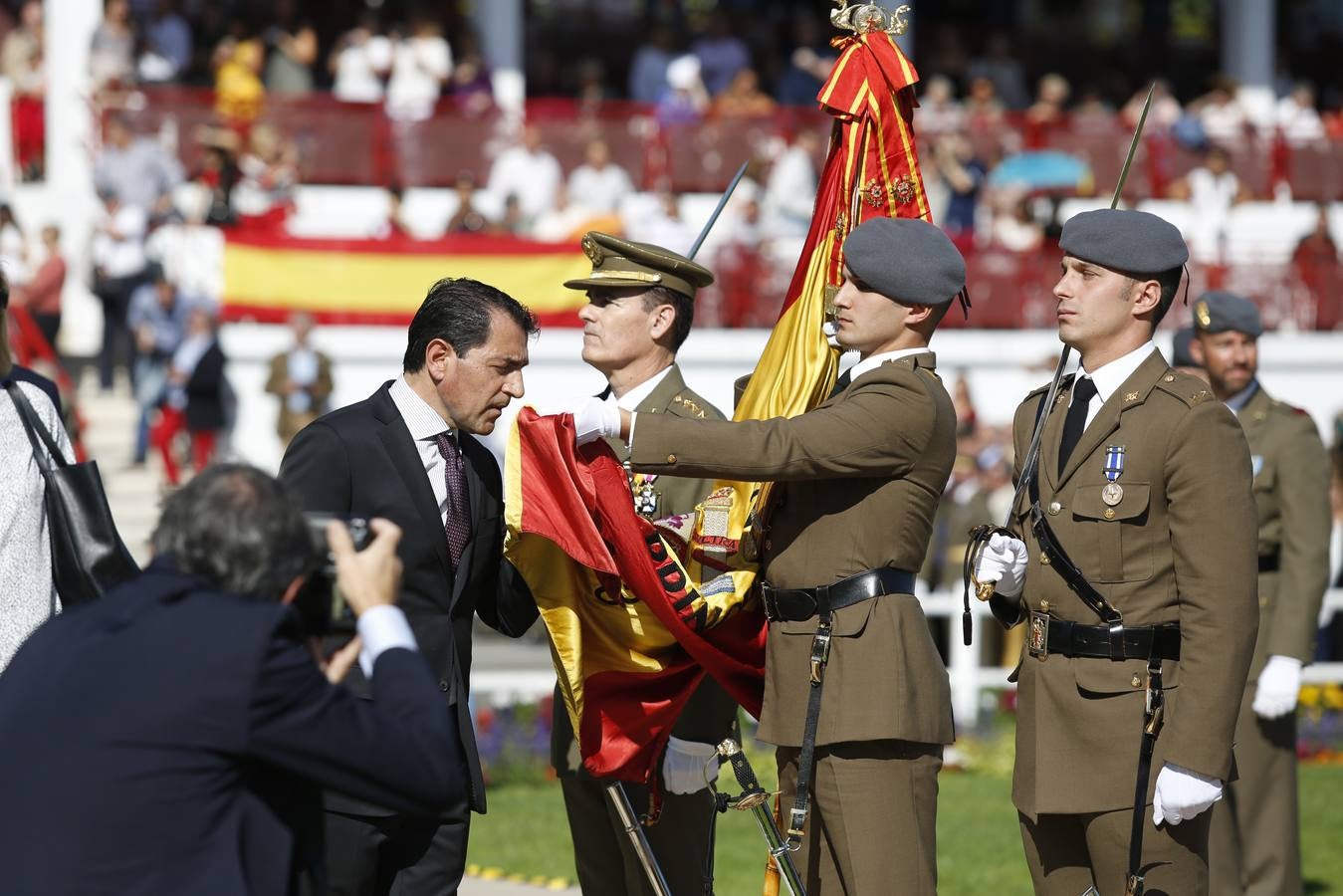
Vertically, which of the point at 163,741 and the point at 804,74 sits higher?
the point at 804,74

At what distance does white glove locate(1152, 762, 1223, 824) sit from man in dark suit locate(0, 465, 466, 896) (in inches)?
75.9

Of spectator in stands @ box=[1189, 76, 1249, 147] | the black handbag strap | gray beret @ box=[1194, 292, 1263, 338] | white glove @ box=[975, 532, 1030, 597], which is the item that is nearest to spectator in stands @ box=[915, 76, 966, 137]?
spectator in stands @ box=[1189, 76, 1249, 147]

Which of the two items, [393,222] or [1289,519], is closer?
[1289,519]

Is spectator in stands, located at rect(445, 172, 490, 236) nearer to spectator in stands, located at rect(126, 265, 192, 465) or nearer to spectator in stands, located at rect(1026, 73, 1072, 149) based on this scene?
spectator in stands, located at rect(126, 265, 192, 465)

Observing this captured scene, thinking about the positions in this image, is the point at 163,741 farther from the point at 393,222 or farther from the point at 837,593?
the point at 393,222

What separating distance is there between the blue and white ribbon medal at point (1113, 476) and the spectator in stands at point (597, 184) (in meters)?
13.1

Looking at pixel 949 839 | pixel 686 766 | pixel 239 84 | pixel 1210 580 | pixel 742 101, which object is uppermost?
pixel 239 84

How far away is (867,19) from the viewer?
548cm

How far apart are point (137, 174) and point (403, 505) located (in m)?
13.1

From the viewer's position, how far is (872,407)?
4.69 m

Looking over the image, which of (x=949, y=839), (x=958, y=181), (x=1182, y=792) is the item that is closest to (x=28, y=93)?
(x=958, y=181)

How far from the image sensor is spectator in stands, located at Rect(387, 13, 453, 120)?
18484mm

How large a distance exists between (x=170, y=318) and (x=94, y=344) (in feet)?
10.4

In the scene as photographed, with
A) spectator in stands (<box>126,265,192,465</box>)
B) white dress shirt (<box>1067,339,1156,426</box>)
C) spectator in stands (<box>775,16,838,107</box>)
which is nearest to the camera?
white dress shirt (<box>1067,339,1156,426</box>)
